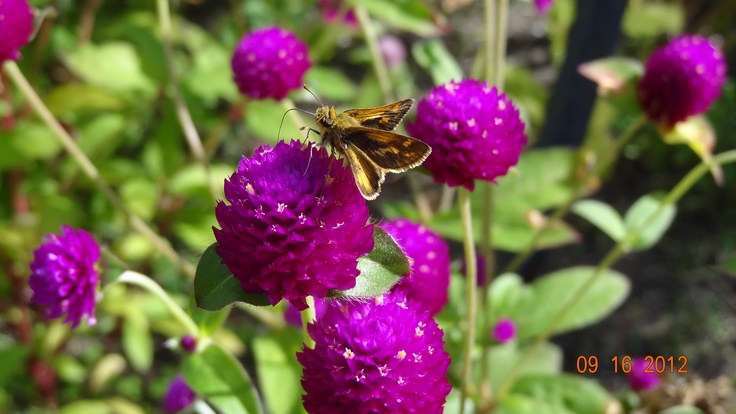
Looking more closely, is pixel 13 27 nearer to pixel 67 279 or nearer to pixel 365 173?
pixel 67 279

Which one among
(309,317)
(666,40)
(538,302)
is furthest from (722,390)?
(666,40)

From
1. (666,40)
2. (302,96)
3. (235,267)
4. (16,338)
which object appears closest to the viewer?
(235,267)

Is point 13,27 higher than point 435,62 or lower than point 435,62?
lower

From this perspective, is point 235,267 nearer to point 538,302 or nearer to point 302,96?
point 302,96

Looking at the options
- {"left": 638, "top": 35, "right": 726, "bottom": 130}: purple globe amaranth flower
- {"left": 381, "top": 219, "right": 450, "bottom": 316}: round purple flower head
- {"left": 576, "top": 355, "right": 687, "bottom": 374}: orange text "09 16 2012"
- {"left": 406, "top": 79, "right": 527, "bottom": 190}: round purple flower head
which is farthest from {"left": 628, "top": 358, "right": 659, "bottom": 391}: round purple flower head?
{"left": 406, "top": 79, "right": 527, "bottom": 190}: round purple flower head

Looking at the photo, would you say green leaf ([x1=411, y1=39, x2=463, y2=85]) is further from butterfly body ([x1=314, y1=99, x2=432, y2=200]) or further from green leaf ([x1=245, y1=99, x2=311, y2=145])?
butterfly body ([x1=314, y1=99, x2=432, y2=200])

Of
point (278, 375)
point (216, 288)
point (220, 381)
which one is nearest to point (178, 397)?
point (278, 375)
